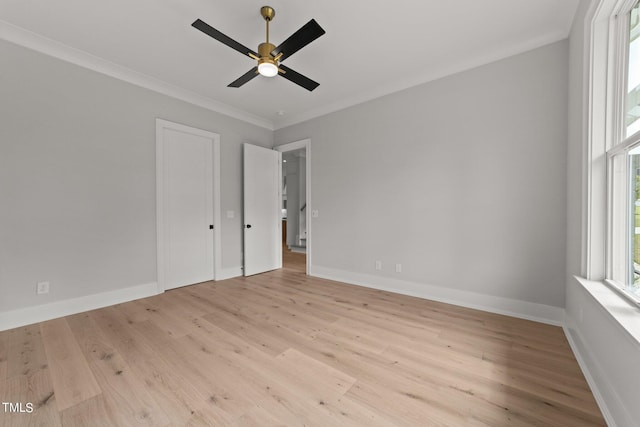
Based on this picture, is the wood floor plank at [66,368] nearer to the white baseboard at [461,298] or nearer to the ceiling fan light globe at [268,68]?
the ceiling fan light globe at [268,68]

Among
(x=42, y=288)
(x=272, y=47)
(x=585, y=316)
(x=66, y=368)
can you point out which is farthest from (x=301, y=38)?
(x=42, y=288)

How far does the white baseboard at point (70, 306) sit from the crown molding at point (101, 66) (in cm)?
259

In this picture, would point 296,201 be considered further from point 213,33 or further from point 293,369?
point 293,369

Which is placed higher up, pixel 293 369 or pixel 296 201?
pixel 296 201

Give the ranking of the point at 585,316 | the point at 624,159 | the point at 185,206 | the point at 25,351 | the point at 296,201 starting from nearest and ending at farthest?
1. the point at 624,159
2. the point at 585,316
3. the point at 25,351
4. the point at 185,206
5. the point at 296,201

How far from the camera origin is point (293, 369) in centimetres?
181

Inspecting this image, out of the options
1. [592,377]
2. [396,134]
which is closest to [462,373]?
[592,377]

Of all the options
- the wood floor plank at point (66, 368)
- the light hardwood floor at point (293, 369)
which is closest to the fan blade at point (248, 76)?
the light hardwood floor at point (293, 369)

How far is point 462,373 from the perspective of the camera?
1.76m

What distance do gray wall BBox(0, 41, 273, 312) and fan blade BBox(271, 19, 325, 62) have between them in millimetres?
2356

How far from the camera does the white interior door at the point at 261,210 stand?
4405 mm

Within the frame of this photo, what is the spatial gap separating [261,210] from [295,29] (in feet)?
9.57

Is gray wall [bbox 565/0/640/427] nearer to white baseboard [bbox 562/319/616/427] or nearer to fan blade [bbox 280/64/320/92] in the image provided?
white baseboard [bbox 562/319/616/427]

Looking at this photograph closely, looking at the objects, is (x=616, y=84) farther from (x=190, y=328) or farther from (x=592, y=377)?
(x=190, y=328)
